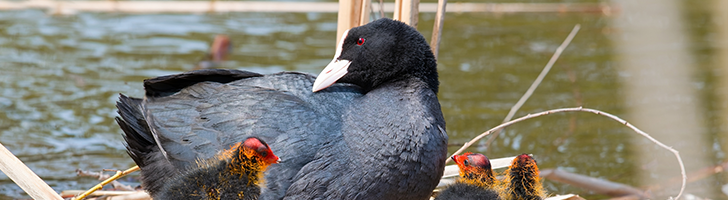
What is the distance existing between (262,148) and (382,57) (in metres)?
0.60

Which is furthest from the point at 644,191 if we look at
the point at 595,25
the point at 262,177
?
the point at 595,25

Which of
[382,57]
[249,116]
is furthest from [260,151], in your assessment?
[382,57]

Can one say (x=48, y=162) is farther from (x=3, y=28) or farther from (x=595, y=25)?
(x=595, y=25)

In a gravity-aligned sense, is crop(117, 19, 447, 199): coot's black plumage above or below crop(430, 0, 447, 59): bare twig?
below

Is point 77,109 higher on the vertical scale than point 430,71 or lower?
lower

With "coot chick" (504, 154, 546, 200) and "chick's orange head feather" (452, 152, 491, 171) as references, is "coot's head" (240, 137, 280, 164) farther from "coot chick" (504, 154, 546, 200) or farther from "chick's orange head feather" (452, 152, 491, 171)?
"coot chick" (504, 154, 546, 200)

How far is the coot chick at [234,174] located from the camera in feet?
7.66

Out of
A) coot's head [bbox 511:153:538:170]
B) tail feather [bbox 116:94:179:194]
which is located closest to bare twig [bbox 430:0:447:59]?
coot's head [bbox 511:153:538:170]

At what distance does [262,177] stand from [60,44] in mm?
4754

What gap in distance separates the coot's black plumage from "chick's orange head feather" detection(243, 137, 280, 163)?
0.32 ft

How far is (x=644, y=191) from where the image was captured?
3.48 meters

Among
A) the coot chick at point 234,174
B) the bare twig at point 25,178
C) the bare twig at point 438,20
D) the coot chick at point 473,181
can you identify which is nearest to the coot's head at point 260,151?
the coot chick at point 234,174

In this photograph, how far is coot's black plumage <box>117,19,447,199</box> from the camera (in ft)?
7.97

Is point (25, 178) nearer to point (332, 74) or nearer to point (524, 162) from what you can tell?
point (332, 74)
